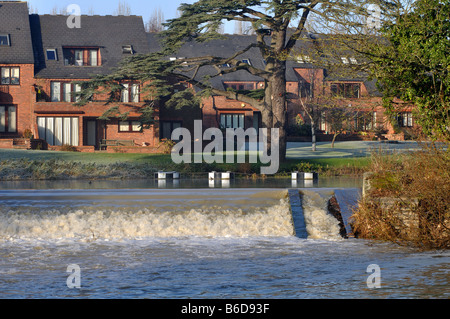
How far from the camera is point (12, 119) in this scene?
1877 inches

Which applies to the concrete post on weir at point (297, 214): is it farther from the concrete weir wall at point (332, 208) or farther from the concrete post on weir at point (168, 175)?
the concrete post on weir at point (168, 175)

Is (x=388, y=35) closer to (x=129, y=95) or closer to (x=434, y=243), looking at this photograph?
(x=434, y=243)

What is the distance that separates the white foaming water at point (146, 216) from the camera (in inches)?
637

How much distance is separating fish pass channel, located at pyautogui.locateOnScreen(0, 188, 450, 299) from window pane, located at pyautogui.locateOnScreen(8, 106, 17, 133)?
30.4 meters

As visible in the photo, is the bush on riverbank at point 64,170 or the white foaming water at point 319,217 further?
the bush on riverbank at point 64,170

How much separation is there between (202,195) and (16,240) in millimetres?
5225

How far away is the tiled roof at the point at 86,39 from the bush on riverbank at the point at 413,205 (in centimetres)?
3611

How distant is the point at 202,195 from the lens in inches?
723

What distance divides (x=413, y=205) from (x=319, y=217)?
3.18 meters

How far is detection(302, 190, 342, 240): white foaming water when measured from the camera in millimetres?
15875

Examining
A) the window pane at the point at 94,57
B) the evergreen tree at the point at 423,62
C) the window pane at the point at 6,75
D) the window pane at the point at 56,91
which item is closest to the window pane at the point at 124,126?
the window pane at the point at 56,91

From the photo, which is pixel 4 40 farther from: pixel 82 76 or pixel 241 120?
pixel 241 120

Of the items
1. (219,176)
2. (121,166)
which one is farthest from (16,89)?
(219,176)

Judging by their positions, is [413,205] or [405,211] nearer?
[413,205]
